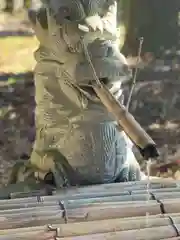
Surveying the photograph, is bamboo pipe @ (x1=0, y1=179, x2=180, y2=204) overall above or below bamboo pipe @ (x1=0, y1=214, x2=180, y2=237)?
below

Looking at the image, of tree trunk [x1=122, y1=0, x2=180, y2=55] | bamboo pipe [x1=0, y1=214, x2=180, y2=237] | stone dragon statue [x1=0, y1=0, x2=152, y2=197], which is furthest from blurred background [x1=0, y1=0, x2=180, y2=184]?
bamboo pipe [x1=0, y1=214, x2=180, y2=237]

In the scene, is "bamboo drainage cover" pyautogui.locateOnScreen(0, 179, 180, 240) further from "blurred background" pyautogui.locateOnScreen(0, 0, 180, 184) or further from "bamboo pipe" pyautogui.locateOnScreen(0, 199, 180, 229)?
"blurred background" pyautogui.locateOnScreen(0, 0, 180, 184)

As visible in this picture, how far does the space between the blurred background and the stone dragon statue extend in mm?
700

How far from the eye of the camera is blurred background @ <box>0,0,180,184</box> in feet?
7.45

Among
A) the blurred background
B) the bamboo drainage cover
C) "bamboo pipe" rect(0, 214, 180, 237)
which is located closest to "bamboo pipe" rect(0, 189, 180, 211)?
the bamboo drainage cover

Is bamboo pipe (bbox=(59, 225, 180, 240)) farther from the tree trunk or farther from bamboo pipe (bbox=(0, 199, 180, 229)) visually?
the tree trunk

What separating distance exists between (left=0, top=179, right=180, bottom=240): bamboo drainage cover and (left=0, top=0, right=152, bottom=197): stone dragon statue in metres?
0.11

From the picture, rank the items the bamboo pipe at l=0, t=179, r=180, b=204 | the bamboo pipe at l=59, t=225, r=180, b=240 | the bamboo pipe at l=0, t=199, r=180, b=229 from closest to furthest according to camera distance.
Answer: the bamboo pipe at l=59, t=225, r=180, b=240 → the bamboo pipe at l=0, t=199, r=180, b=229 → the bamboo pipe at l=0, t=179, r=180, b=204

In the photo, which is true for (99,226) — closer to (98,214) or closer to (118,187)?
(98,214)

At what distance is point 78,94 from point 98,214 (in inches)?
15.3

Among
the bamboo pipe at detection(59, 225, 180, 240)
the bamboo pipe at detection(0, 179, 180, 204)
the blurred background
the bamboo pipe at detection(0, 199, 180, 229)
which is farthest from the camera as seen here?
the blurred background

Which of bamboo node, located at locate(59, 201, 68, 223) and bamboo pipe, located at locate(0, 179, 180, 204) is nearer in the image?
bamboo node, located at locate(59, 201, 68, 223)

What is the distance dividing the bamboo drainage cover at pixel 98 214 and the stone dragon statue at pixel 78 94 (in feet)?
0.35

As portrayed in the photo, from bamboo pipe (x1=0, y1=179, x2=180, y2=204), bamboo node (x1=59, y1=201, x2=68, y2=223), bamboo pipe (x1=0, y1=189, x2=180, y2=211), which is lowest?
bamboo pipe (x1=0, y1=179, x2=180, y2=204)
